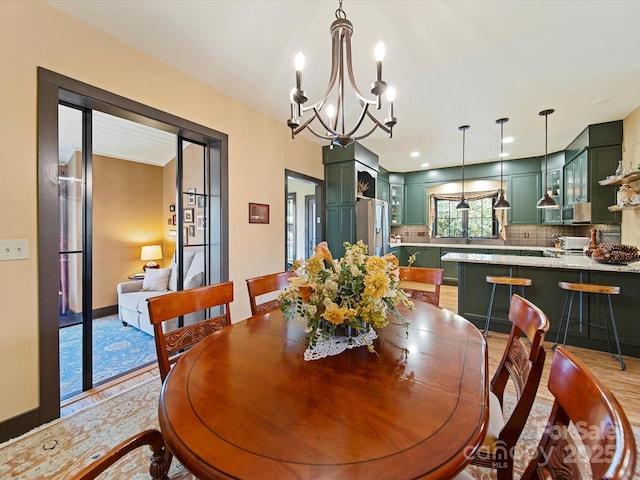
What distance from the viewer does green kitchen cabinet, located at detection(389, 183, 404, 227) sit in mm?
7195

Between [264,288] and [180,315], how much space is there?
67 centimetres

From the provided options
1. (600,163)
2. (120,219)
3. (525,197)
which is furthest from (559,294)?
(120,219)

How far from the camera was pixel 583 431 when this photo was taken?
0.62 metres

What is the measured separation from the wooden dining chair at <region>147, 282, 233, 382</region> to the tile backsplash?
565 cm

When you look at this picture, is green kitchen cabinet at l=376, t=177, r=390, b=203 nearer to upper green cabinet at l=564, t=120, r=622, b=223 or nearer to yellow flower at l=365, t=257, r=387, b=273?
upper green cabinet at l=564, t=120, r=622, b=223

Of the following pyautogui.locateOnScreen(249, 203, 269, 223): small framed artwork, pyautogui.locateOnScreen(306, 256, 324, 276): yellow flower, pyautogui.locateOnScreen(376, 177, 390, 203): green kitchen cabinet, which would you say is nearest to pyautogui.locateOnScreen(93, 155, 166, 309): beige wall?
pyautogui.locateOnScreen(249, 203, 269, 223): small framed artwork

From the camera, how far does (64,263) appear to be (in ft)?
6.93

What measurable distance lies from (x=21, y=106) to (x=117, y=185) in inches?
126

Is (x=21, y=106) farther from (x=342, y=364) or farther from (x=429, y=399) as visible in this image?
(x=429, y=399)

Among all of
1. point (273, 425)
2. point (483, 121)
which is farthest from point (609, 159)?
point (273, 425)

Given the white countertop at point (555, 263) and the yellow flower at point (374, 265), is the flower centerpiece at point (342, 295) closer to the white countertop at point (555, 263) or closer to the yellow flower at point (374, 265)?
the yellow flower at point (374, 265)

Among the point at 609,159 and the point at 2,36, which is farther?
the point at 609,159

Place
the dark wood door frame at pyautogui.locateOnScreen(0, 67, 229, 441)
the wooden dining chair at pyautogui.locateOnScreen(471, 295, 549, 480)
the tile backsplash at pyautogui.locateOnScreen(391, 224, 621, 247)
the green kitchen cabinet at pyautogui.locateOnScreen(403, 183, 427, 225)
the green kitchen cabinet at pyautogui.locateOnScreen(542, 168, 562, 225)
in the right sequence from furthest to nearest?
the green kitchen cabinet at pyautogui.locateOnScreen(403, 183, 427, 225), the green kitchen cabinet at pyautogui.locateOnScreen(542, 168, 562, 225), the tile backsplash at pyautogui.locateOnScreen(391, 224, 621, 247), the dark wood door frame at pyautogui.locateOnScreen(0, 67, 229, 441), the wooden dining chair at pyautogui.locateOnScreen(471, 295, 549, 480)

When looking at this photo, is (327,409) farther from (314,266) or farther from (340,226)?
(340,226)
